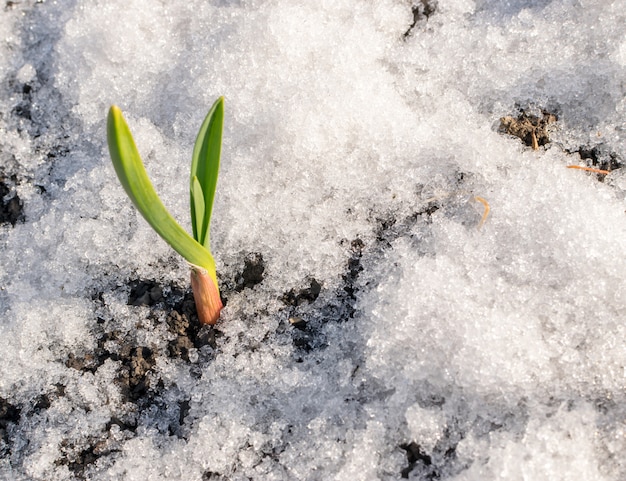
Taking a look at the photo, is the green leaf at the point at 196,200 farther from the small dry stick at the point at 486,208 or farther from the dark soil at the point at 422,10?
the dark soil at the point at 422,10

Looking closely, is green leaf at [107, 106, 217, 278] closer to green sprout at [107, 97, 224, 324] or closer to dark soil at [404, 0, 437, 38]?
green sprout at [107, 97, 224, 324]

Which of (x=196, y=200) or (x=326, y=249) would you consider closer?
(x=196, y=200)

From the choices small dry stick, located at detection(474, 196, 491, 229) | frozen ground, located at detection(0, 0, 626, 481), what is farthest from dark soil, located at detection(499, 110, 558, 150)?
small dry stick, located at detection(474, 196, 491, 229)

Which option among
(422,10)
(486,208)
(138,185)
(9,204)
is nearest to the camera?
(138,185)

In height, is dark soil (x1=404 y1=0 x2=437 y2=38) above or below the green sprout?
above

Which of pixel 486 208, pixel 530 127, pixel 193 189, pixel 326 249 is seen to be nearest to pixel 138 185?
pixel 193 189

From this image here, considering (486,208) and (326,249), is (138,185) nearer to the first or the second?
(326,249)

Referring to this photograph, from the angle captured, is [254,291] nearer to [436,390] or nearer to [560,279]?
[436,390]
